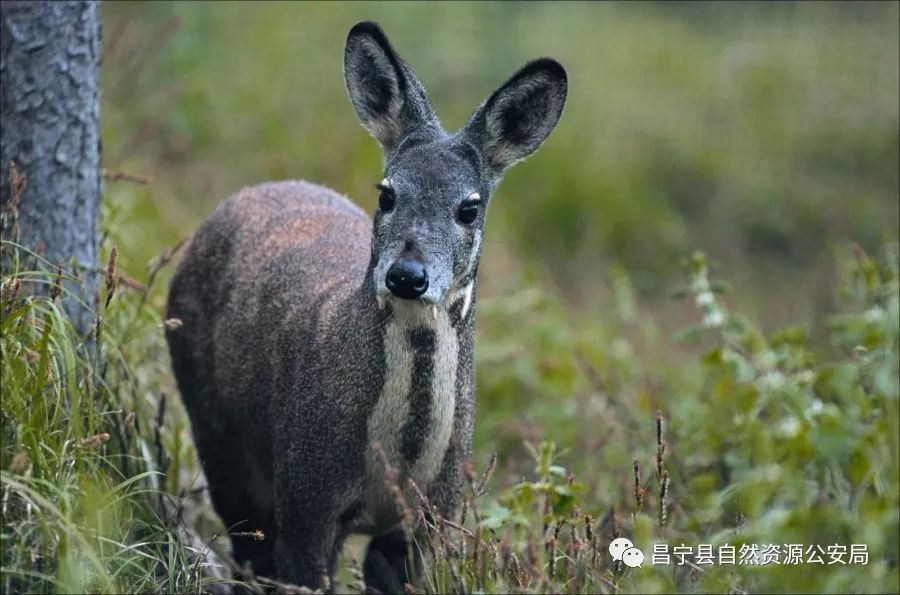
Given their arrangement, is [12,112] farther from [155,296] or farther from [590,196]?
[590,196]

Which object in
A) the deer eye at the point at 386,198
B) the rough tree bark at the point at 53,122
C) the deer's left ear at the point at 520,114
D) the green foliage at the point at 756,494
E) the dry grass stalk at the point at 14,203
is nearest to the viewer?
the green foliage at the point at 756,494

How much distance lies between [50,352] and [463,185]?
5.21ft

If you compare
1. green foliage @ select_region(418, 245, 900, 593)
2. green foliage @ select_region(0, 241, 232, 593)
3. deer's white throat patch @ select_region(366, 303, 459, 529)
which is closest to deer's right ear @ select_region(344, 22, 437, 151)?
deer's white throat patch @ select_region(366, 303, 459, 529)

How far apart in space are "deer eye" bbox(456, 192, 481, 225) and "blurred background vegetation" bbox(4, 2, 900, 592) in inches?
36.4

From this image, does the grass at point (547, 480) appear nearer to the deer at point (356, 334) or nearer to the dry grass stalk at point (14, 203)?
the dry grass stalk at point (14, 203)

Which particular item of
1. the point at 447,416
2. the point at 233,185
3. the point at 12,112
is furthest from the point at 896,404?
the point at 233,185

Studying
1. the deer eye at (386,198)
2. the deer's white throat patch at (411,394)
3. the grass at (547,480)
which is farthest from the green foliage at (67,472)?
the deer eye at (386,198)

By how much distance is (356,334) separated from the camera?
4.80 m

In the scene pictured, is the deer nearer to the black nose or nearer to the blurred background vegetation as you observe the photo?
the black nose

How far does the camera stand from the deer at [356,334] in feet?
15.2

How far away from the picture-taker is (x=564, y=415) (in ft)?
25.9

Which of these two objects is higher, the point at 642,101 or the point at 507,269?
the point at 642,101

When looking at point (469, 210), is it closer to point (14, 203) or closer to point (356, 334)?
point (356, 334)

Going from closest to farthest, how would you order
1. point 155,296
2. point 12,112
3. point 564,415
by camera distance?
point 12,112 < point 155,296 < point 564,415
